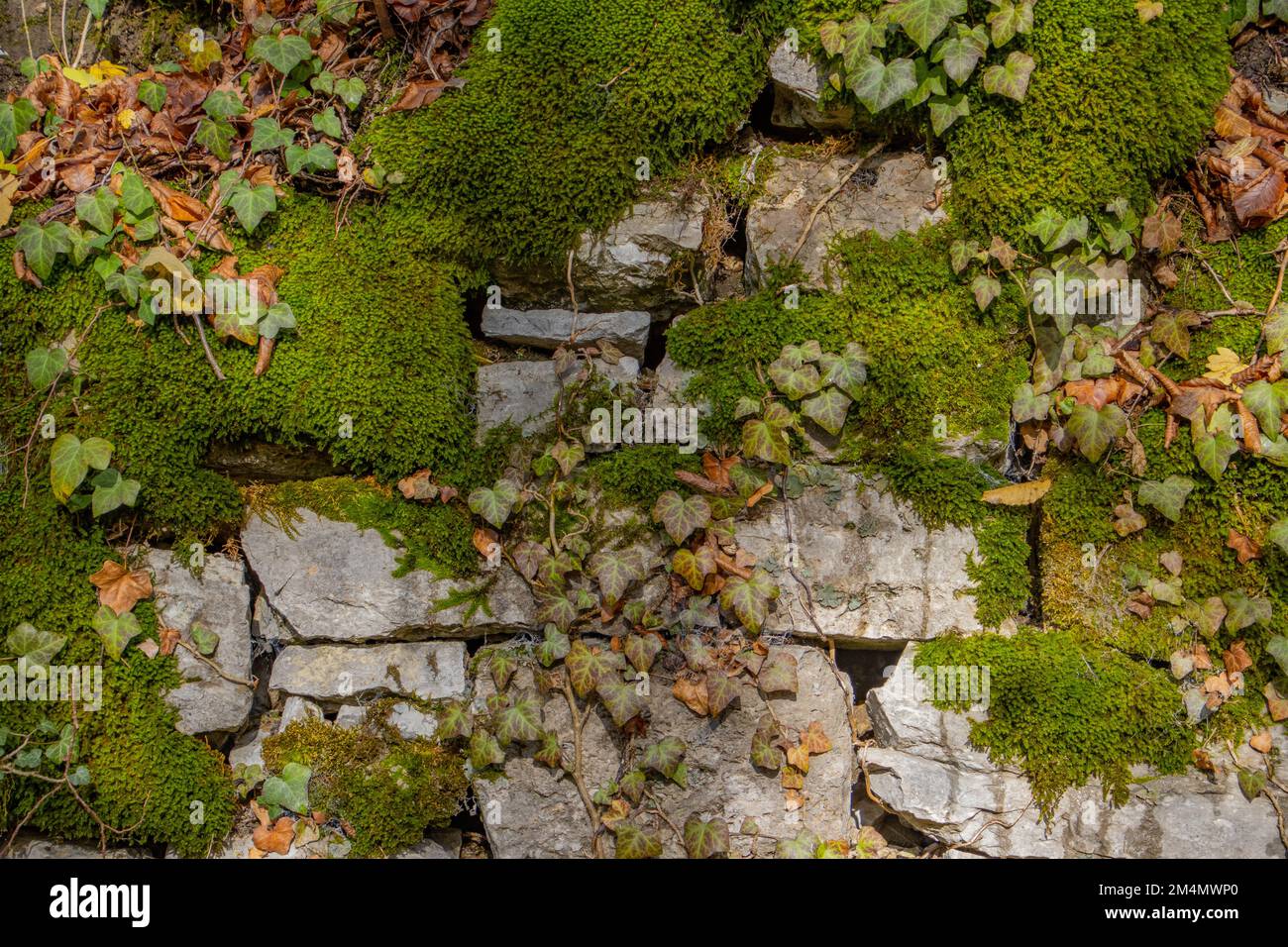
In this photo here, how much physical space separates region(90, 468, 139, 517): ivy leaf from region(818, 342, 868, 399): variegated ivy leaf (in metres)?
2.68

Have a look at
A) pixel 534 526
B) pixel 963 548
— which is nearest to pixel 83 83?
pixel 534 526

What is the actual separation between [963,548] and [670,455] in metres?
1.21

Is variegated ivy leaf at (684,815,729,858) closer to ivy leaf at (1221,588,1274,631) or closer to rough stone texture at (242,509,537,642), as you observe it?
rough stone texture at (242,509,537,642)

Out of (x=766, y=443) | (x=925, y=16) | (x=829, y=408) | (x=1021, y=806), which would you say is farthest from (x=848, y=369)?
(x=1021, y=806)

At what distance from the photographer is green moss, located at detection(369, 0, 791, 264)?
144 inches

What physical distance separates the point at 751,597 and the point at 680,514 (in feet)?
1.38

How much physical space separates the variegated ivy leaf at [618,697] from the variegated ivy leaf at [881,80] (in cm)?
244

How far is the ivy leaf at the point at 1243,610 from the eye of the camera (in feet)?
10.8

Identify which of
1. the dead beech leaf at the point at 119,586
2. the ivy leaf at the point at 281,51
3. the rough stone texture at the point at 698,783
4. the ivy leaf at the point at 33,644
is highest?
the ivy leaf at the point at 281,51

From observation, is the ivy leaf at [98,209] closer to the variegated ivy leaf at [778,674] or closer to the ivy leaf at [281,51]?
the ivy leaf at [281,51]

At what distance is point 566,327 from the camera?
151 inches

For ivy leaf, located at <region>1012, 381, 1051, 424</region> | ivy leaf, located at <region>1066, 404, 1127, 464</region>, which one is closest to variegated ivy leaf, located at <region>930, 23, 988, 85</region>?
ivy leaf, located at <region>1012, 381, 1051, 424</region>

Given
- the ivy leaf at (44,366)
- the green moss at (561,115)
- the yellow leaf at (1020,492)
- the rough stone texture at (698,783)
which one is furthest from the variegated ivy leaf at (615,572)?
the ivy leaf at (44,366)

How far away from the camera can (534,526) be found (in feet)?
11.9
